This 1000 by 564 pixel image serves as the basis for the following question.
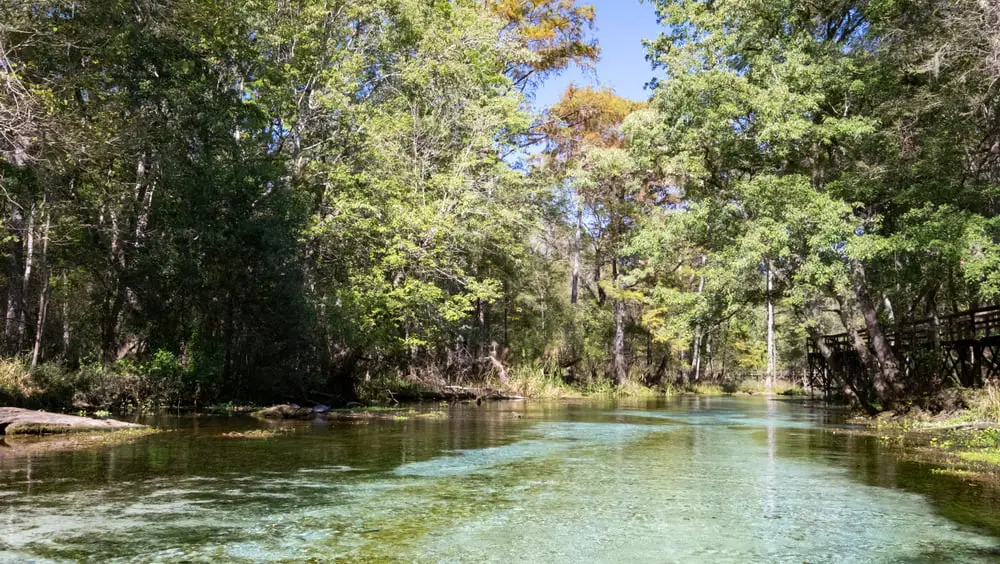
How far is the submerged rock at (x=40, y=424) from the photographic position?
38.4 feet

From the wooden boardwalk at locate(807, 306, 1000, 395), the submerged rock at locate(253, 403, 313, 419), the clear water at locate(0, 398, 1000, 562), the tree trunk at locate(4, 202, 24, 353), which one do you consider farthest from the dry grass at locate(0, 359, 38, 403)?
the wooden boardwalk at locate(807, 306, 1000, 395)

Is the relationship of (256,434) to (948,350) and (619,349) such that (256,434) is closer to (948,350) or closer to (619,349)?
(948,350)

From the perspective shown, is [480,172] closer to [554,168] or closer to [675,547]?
[554,168]

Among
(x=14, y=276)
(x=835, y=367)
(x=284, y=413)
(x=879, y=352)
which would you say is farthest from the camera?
(x=835, y=367)

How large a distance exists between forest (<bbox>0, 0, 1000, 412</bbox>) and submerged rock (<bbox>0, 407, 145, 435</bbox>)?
9.19 feet

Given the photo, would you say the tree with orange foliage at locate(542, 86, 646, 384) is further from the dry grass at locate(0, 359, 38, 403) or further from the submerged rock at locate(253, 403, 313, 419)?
the dry grass at locate(0, 359, 38, 403)

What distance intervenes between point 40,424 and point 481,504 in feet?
29.4

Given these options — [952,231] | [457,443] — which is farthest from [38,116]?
[952,231]

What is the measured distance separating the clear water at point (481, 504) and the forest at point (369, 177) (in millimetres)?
6666

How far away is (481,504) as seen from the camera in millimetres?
6852

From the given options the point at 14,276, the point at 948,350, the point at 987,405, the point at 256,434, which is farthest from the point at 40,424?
the point at 948,350

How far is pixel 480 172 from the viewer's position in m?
27.9

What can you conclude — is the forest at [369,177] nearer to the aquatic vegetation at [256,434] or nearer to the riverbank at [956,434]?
the riverbank at [956,434]

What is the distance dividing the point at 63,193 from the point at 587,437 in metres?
13.9
